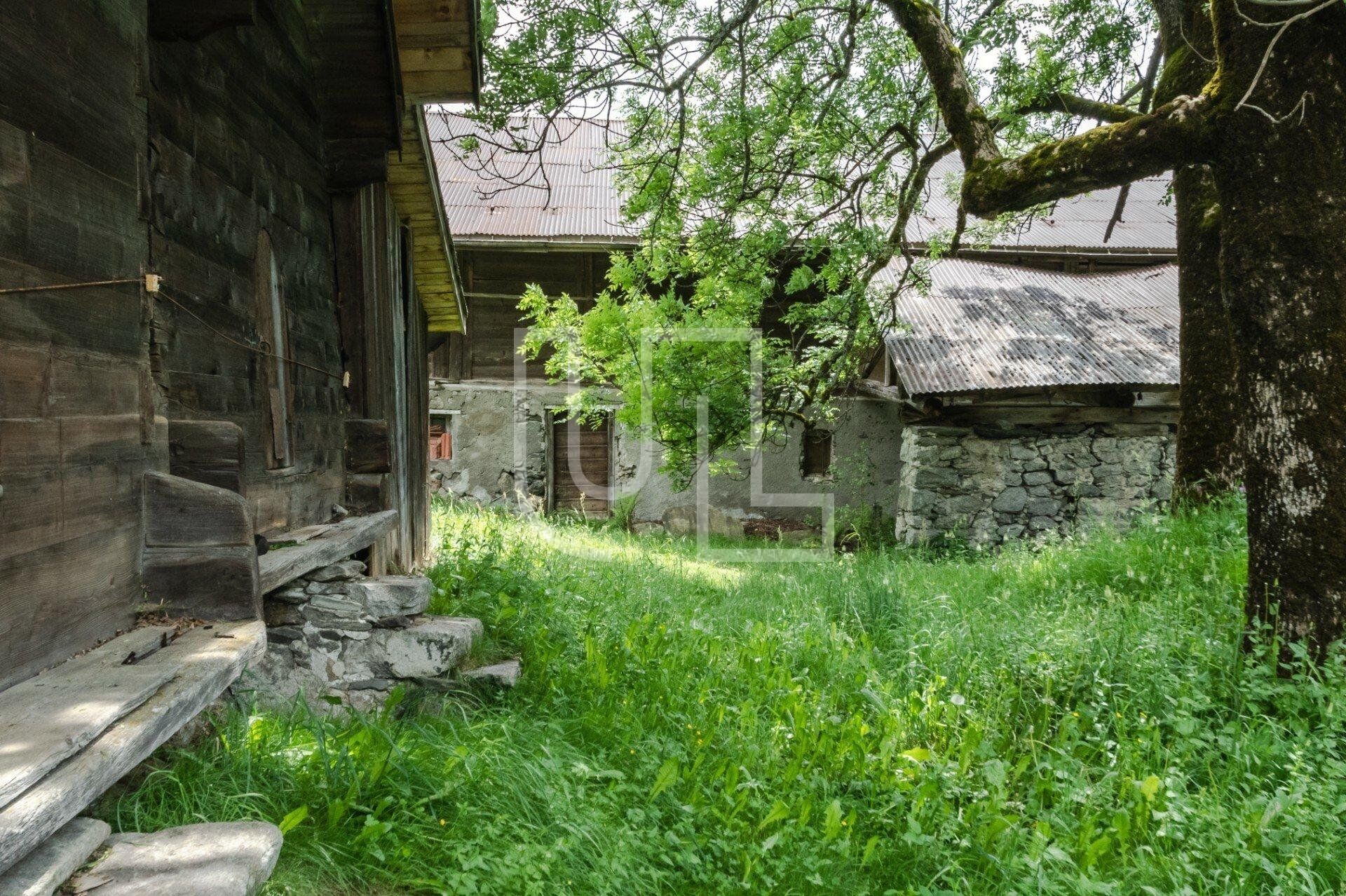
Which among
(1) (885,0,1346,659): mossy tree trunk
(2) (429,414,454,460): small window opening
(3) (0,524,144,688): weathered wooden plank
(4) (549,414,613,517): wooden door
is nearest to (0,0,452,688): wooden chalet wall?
(3) (0,524,144,688): weathered wooden plank

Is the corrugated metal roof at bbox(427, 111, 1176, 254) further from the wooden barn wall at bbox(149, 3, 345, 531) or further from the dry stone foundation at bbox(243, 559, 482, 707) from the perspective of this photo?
the dry stone foundation at bbox(243, 559, 482, 707)

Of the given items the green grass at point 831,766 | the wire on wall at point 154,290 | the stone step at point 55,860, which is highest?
the wire on wall at point 154,290

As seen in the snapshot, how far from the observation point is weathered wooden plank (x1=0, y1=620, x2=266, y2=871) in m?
1.31

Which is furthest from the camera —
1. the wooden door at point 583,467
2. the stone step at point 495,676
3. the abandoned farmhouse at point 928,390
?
the wooden door at point 583,467

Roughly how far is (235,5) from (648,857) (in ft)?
9.17

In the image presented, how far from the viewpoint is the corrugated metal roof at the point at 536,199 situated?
1282 centimetres

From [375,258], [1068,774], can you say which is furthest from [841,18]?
[1068,774]

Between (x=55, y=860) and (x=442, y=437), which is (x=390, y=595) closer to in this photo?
(x=55, y=860)

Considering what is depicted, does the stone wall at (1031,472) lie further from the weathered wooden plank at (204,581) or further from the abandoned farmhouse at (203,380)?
the weathered wooden plank at (204,581)

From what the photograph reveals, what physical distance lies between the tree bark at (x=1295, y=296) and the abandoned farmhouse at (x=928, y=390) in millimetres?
6310

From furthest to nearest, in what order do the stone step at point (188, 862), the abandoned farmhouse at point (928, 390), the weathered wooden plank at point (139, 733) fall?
the abandoned farmhouse at point (928, 390)
the stone step at point (188, 862)
the weathered wooden plank at point (139, 733)

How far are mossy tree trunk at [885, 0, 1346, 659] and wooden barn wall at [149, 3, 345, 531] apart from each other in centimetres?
358

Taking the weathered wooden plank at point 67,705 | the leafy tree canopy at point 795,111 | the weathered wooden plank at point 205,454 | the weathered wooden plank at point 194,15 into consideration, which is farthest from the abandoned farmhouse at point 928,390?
the weathered wooden plank at point 67,705

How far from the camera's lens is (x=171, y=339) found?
262cm
